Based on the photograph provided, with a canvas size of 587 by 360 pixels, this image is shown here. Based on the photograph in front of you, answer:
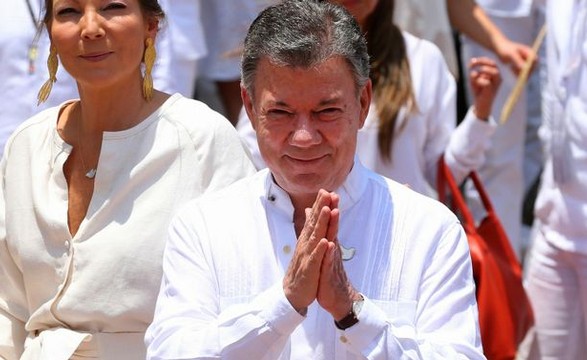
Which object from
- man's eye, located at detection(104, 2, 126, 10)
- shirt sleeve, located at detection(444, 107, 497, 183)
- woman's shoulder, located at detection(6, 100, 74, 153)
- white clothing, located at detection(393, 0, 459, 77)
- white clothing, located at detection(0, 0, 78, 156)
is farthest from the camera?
white clothing, located at detection(393, 0, 459, 77)

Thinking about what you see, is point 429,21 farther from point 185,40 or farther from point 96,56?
point 96,56

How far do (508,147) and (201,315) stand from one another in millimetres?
4398

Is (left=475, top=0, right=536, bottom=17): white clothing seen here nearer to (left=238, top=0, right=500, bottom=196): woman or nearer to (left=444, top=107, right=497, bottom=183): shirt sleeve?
(left=238, top=0, right=500, bottom=196): woman

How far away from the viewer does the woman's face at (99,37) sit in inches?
170

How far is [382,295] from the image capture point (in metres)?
3.80

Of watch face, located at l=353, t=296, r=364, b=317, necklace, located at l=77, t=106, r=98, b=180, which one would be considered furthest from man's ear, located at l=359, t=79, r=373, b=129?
necklace, located at l=77, t=106, r=98, b=180

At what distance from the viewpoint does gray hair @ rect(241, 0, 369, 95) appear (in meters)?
3.79

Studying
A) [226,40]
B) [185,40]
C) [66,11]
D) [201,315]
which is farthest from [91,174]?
[226,40]

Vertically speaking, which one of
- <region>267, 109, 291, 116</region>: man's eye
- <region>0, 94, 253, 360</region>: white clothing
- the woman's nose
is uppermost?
the woman's nose

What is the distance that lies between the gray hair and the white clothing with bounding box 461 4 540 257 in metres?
4.02

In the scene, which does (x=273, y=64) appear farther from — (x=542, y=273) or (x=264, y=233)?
(x=542, y=273)

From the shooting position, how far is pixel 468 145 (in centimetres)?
568

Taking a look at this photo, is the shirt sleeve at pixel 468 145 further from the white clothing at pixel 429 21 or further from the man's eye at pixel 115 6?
the man's eye at pixel 115 6

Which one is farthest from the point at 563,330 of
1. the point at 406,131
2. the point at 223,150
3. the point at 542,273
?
the point at 223,150
